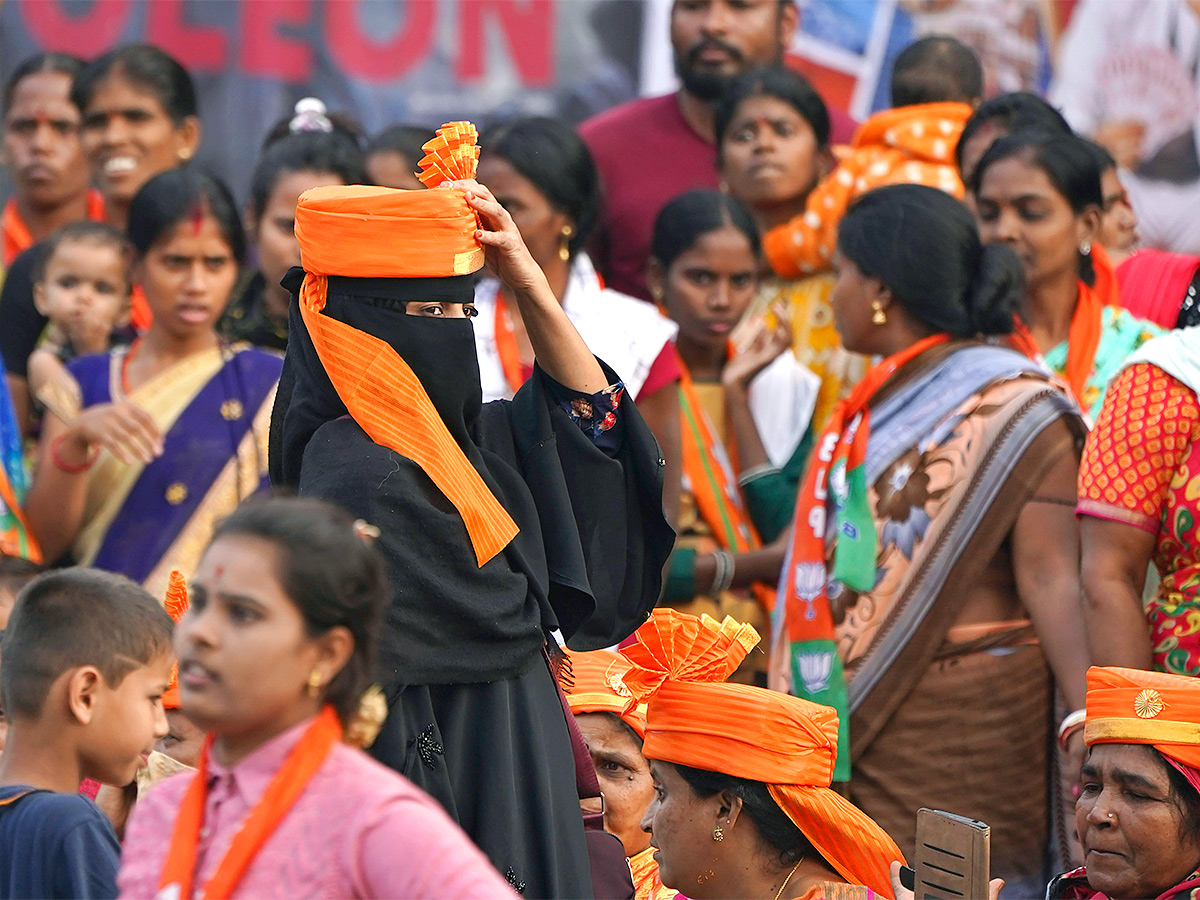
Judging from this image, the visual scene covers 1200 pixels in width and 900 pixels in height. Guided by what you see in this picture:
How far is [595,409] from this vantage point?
3.14m

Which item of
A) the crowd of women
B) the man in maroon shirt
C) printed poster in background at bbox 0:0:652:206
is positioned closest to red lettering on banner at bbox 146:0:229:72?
printed poster in background at bbox 0:0:652:206

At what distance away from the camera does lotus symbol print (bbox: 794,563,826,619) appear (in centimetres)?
470

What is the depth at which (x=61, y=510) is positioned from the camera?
498 centimetres

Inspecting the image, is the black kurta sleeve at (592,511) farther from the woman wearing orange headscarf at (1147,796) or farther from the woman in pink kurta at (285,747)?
the woman wearing orange headscarf at (1147,796)

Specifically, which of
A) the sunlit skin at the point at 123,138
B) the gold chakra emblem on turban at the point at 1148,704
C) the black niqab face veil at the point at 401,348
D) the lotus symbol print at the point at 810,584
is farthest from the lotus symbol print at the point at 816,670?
the sunlit skin at the point at 123,138

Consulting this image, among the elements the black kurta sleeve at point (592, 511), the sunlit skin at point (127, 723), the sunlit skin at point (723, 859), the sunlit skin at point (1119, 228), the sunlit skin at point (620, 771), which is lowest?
the sunlit skin at point (620, 771)

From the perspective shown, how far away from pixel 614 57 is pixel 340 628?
18.9 feet

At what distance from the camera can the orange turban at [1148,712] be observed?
344cm

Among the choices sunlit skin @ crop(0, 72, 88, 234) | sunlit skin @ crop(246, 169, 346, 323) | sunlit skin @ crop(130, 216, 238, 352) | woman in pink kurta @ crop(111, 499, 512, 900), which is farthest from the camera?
sunlit skin @ crop(0, 72, 88, 234)

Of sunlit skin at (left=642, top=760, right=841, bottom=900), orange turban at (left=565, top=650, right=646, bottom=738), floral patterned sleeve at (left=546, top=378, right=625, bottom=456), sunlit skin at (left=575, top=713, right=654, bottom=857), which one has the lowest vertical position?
sunlit skin at (left=575, top=713, right=654, bottom=857)

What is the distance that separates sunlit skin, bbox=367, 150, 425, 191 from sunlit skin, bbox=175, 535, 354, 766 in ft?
12.4

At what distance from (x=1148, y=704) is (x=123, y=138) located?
166 inches

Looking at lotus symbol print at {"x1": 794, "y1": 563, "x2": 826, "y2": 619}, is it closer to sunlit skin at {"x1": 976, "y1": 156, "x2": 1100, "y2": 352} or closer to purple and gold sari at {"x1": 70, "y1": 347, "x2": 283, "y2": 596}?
sunlit skin at {"x1": 976, "y1": 156, "x2": 1100, "y2": 352}

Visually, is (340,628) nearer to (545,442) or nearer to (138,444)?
(545,442)
